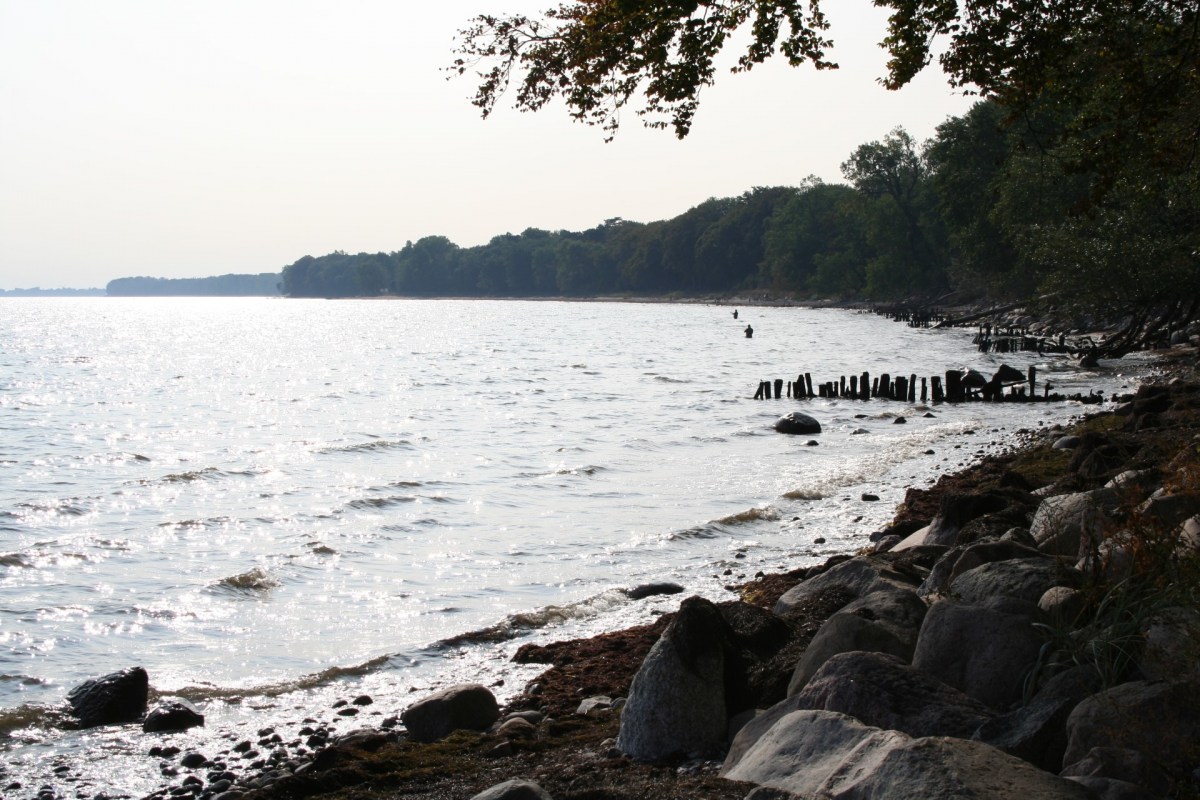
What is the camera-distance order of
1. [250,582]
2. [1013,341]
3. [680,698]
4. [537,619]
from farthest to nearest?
[1013,341] < [250,582] < [537,619] < [680,698]

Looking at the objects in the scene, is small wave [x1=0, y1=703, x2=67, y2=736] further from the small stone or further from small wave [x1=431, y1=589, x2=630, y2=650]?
small wave [x1=431, y1=589, x2=630, y2=650]

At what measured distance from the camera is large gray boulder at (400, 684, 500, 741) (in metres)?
7.71

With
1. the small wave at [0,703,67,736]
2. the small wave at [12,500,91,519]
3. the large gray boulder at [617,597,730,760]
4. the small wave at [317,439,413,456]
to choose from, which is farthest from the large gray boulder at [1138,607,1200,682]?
the small wave at [317,439,413,456]

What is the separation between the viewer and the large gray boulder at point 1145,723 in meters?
4.40

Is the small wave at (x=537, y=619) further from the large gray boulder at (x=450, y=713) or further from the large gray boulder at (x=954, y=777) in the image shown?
the large gray boulder at (x=954, y=777)

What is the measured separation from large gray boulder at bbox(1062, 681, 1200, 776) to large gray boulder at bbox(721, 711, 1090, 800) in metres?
0.43

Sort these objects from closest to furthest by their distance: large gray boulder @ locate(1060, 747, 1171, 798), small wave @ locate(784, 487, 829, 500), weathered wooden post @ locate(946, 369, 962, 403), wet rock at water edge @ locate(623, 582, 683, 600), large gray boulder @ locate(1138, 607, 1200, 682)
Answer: large gray boulder @ locate(1060, 747, 1171, 798) < large gray boulder @ locate(1138, 607, 1200, 682) < wet rock at water edge @ locate(623, 582, 683, 600) < small wave @ locate(784, 487, 829, 500) < weathered wooden post @ locate(946, 369, 962, 403)

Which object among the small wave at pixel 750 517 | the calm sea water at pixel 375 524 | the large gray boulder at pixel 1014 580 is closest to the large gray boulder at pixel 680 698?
the large gray boulder at pixel 1014 580

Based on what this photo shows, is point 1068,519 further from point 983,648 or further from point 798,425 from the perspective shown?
point 798,425

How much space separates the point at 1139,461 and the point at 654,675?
755cm

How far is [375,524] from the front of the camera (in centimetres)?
1625

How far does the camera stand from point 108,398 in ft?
134

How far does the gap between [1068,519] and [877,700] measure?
4.01m

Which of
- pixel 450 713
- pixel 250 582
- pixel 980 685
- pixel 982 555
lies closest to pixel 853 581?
pixel 982 555
